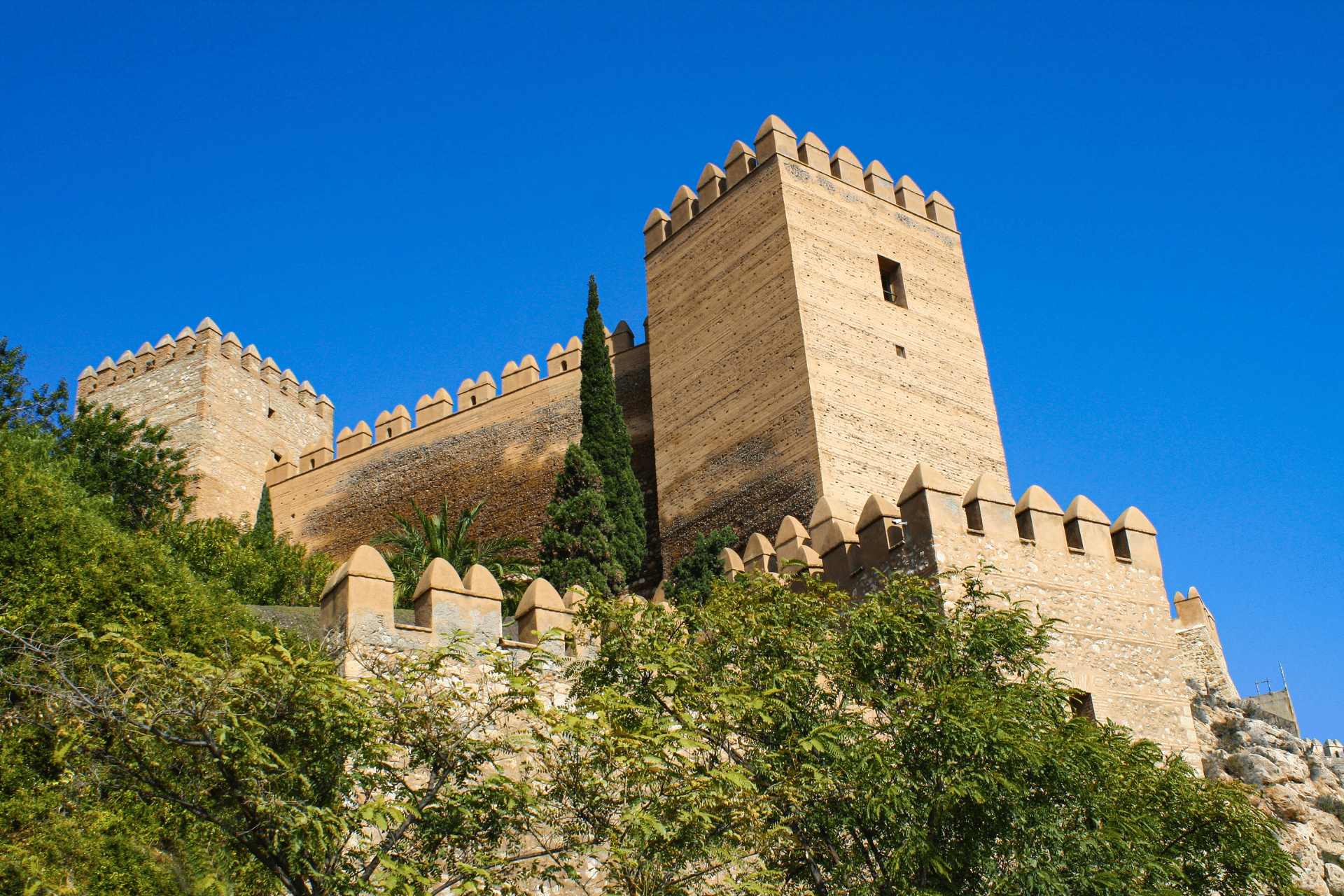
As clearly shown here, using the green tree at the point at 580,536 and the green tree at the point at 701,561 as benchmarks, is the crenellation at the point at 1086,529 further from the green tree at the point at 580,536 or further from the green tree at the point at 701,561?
the green tree at the point at 580,536

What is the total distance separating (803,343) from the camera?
62.3ft

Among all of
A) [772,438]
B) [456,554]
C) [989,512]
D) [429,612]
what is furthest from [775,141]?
[429,612]

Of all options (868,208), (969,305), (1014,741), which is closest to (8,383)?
(868,208)

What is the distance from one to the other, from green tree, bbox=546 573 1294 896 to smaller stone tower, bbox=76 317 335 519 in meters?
20.1

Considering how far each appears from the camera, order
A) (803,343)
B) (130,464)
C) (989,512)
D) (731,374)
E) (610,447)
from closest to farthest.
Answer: (989,512) → (803,343) → (731,374) → (610,447) → (130,464)

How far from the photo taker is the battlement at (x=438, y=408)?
25359 millimetres

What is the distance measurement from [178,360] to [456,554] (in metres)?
11.2

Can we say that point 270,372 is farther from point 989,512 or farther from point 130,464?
point 989,512

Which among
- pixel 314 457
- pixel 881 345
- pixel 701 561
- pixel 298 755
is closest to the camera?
pixel 298 755

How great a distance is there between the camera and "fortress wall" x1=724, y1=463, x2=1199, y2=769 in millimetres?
11242

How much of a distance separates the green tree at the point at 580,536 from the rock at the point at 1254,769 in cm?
793

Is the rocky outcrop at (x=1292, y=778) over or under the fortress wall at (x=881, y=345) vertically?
under

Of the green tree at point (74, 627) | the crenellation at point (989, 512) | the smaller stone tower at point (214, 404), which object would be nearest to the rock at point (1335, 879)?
the crenellation at point (989, 512)

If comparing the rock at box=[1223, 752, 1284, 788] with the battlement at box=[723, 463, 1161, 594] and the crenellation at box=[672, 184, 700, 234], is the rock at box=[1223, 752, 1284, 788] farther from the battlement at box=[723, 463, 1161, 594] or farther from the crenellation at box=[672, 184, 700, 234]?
the crenellation at box=[672, 184, 700, 234]
